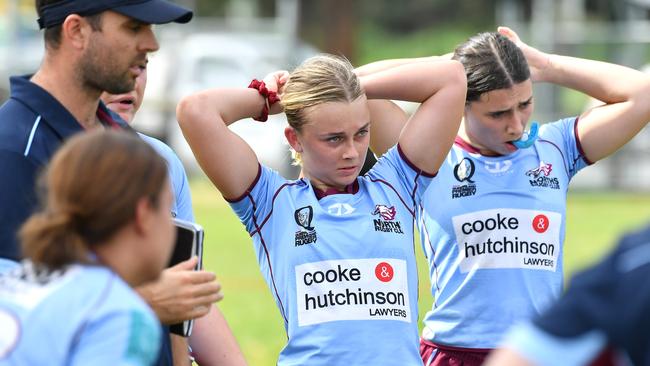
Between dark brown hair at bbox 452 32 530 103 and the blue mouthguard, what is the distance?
236 mm

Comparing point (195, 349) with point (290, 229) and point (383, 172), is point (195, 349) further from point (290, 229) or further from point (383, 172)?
point (383, 172)

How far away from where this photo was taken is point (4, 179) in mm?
3266

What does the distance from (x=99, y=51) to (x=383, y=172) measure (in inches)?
47.6

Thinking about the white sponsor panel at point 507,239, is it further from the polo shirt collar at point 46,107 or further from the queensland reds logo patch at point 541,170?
the polo shirt collar at point 46,107

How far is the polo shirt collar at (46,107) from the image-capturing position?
3.45 m

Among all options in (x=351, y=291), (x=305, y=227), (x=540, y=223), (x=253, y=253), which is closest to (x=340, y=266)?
(x=351, y=291)

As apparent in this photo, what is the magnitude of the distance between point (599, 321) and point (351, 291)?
6.07ft

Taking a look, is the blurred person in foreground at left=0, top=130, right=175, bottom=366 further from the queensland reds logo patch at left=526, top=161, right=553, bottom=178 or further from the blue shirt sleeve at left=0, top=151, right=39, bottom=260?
the queensland reds logo patch at left=526, top=161, right=553, bottom=178

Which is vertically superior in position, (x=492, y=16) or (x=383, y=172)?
(x=383, y=172)

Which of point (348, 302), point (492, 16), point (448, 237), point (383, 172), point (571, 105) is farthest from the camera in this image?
point (492, 16)

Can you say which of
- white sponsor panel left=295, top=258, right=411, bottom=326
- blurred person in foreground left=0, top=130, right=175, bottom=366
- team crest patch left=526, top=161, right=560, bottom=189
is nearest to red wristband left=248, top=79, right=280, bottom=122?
white sponsor panel left=295, top=258, right=411, bottom=326

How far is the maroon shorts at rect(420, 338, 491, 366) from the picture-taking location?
4621 millimetres

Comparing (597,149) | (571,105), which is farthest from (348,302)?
(571,105)

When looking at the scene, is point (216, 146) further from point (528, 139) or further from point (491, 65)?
point (528, 139)
